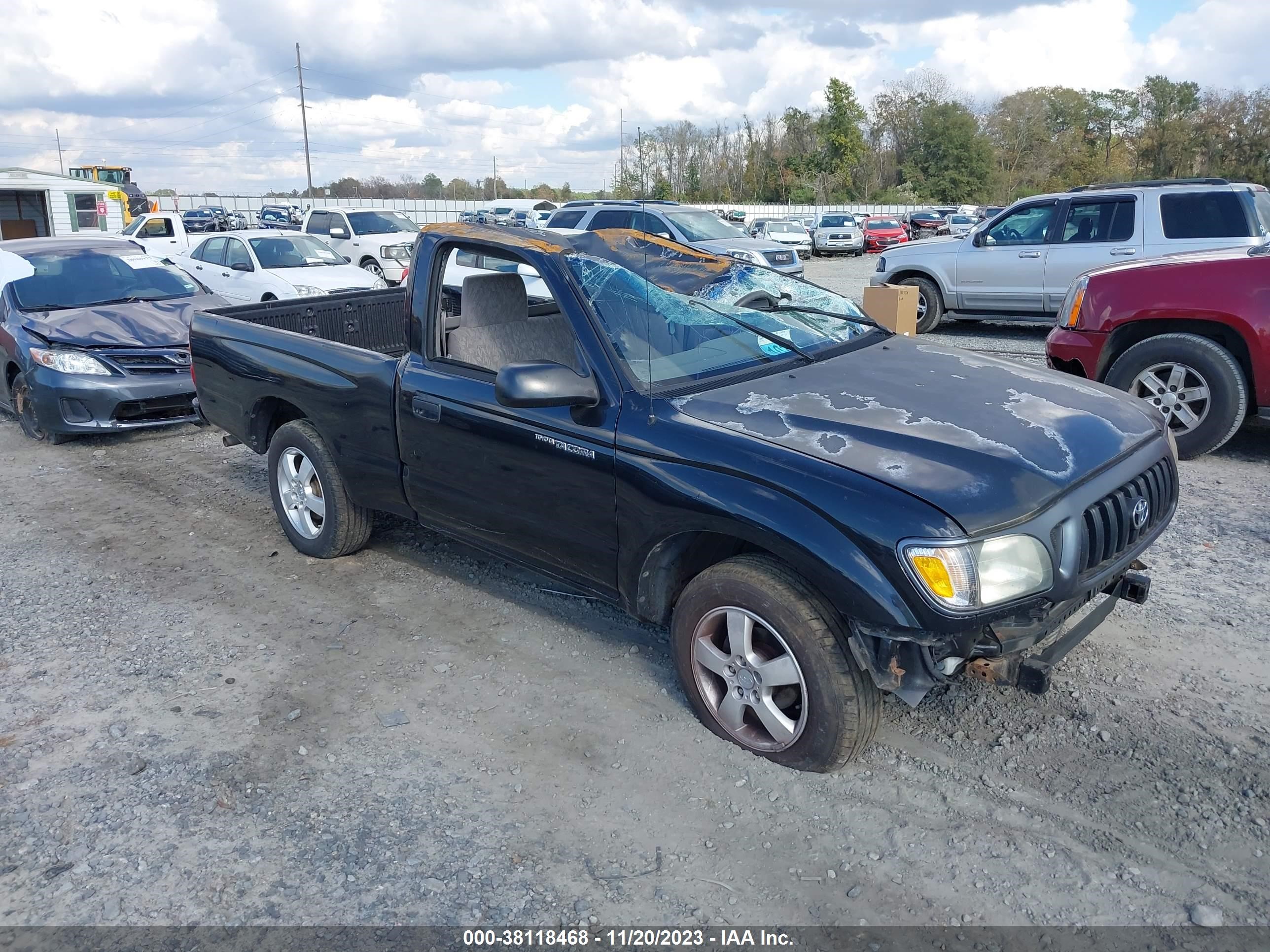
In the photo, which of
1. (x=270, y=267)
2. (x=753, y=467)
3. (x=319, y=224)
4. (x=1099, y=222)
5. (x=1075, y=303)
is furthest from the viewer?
(x=319, y=224)

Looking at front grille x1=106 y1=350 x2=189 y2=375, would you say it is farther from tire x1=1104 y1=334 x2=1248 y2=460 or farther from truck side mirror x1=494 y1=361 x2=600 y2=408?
tire x1=1104 y1=334 x2=1248 y2=460

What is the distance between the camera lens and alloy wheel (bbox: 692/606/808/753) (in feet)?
11.2

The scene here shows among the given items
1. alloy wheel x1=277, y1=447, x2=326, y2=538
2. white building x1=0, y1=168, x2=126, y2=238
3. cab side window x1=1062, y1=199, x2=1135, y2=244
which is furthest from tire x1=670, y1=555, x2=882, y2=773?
white building x1=0, y1=168, x2=126, y2=238

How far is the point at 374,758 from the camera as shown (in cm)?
370

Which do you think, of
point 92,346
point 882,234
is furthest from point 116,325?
point 882,234

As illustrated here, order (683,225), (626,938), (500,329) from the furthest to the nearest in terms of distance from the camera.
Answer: (683,225) → (500,329) → (626,938)

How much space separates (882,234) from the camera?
3344 cm

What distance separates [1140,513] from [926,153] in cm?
6605

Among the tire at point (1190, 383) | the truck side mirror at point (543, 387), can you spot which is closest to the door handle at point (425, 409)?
the truck side mirror at point (543, 387)

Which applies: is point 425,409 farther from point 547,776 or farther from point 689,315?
point 547,776

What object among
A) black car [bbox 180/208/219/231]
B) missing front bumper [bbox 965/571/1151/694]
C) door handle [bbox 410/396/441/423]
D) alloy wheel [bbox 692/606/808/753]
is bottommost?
alloy wheel [bbox 692/606/808/753]

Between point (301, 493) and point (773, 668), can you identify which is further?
point (301, 493)

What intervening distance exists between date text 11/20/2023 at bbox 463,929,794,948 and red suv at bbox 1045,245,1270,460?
4991 mm

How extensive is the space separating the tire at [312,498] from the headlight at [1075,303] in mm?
5406
